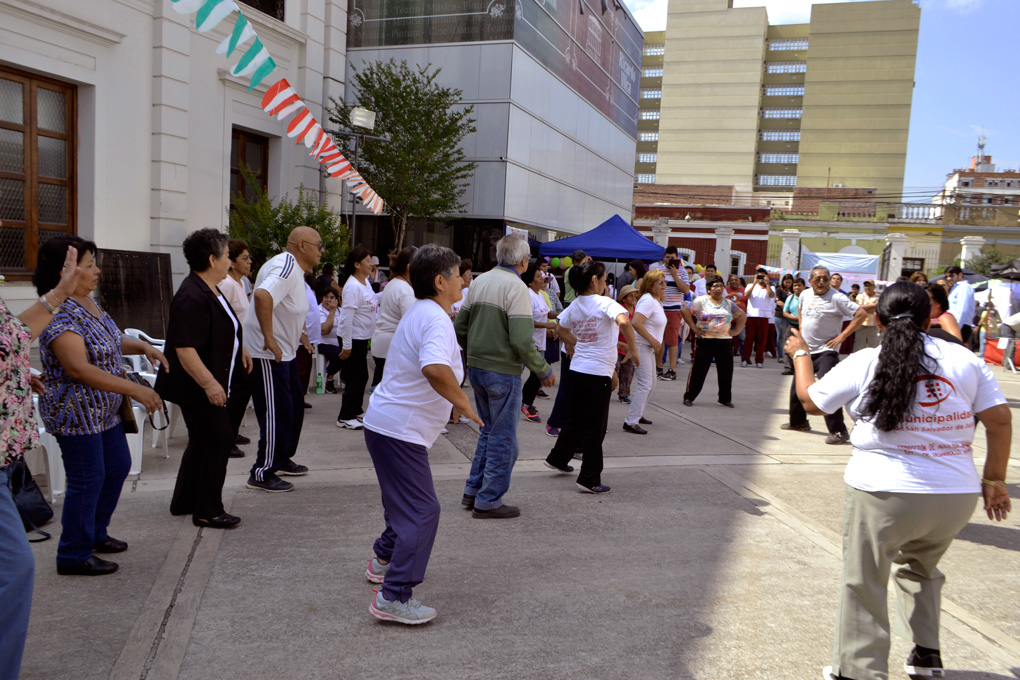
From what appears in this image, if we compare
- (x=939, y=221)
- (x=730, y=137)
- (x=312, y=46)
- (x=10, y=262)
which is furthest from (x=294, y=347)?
(x=730, y=137)

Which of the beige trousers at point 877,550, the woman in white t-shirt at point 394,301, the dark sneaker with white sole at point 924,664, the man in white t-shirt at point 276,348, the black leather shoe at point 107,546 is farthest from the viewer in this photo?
the woman in white t-shirt at point 394,301

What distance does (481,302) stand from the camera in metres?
5.19

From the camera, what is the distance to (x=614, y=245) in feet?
50.9

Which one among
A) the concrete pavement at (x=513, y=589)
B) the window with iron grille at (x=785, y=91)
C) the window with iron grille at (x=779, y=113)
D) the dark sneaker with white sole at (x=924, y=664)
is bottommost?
the concrete pavement at (x=513, y=589)

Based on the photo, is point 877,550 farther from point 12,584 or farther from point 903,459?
point 12,584

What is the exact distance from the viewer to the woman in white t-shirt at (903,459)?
294cm

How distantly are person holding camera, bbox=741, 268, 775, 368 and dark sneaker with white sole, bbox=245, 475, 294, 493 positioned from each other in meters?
11.6

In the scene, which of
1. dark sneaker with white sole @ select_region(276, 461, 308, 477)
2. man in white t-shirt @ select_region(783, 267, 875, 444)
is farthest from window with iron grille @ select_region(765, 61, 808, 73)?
dark sneaker with white sole @ select_region(276, 461, 308, 477)

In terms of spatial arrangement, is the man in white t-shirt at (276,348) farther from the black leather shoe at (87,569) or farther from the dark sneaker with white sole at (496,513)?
the black leather shoe at (87,569)

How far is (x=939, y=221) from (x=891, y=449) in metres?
56.3

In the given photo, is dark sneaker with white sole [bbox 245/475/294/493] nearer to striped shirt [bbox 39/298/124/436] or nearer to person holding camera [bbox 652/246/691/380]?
striped shirt [bbox 39/298/124/436]

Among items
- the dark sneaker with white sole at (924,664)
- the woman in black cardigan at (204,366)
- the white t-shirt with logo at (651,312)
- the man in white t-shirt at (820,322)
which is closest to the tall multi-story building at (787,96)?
the man in white t-shirt at (820,322)

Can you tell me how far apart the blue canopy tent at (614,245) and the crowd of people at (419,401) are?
8699mm

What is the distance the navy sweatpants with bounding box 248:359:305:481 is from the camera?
5.46 meters
